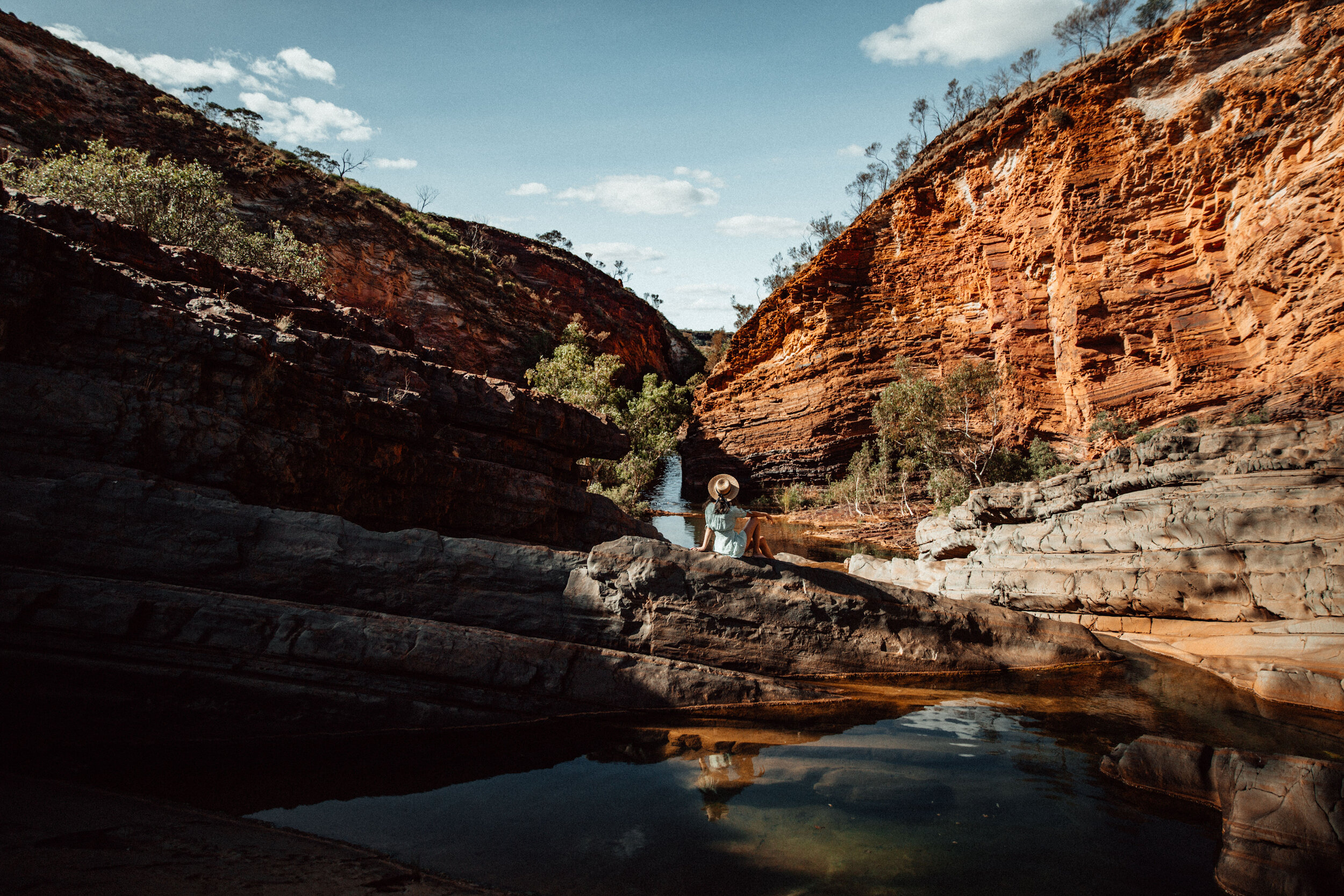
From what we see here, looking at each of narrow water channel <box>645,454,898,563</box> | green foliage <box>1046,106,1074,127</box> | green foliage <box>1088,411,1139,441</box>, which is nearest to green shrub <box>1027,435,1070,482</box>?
green foliage <box>1088,411,1139,441</box>

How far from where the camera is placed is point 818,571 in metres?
7.54

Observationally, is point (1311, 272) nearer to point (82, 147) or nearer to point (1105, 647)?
point (1105, 647)

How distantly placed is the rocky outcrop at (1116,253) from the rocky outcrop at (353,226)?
21014 mm

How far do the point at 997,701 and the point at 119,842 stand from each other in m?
7.53

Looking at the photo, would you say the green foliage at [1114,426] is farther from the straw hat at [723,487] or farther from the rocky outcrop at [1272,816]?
the rocky outcrop at [1272,816]

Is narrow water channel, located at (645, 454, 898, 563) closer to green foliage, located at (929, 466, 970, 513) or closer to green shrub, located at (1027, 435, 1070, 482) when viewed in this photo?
green foliage, located at (929, 466, 970, 513)

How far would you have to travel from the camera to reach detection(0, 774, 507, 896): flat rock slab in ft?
8.34

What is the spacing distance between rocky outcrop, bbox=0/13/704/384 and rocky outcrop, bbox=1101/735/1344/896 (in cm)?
2012

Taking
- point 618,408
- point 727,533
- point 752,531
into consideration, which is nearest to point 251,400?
point 727,533

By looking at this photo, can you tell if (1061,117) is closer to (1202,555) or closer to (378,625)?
(1202,555)

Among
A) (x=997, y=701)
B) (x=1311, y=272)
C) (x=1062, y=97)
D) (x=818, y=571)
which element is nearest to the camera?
(x=997, y=701)

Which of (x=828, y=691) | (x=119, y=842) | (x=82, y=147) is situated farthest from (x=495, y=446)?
(x=82, y=147)

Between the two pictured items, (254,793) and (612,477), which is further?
(612,477)

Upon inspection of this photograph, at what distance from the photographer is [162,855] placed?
2.86 metres
